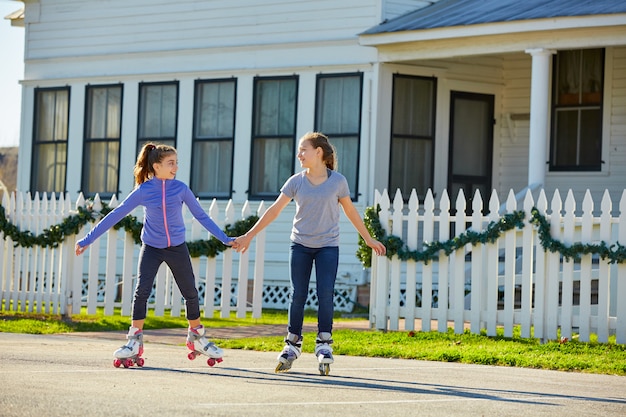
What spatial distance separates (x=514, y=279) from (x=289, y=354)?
4.59 m

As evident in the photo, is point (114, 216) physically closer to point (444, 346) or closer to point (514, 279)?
point (444, 346)

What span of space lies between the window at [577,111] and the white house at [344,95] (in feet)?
0.07

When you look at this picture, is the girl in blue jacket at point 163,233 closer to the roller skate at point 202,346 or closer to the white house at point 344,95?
the roller skate at point 202,346

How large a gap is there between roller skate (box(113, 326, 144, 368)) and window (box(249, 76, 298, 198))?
10141 mm

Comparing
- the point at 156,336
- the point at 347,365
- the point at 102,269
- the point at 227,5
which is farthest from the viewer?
the point at 102,269

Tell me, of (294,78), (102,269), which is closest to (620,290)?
(294,78)

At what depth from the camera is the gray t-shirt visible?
9.17 meters

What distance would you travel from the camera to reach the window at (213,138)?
20.0m

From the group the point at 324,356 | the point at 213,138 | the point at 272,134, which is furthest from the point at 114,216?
the point at 213,138

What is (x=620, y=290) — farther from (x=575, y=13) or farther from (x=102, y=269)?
(x=102, y=269)

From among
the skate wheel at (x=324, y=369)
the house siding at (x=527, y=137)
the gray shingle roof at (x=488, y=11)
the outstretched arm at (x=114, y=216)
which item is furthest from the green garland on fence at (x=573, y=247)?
the house siding at (x=527, y=137)

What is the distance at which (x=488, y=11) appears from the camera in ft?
57.0

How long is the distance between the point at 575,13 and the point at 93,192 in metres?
9.39

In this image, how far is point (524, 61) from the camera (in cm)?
1939
